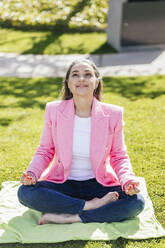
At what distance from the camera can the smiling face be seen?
11.0 ft

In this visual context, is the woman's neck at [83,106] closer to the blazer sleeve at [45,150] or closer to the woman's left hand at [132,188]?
the blazer sleeve at [45,150]

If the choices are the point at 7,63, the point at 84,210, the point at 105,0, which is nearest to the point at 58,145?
the point at 84,210

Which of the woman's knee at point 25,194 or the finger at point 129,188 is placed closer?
the finger at point 129,188

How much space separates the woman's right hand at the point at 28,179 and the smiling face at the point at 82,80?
757 mm

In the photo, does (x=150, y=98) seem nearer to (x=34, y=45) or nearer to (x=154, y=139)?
(x=154, y=139)

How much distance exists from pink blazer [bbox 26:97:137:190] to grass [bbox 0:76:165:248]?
1.80 feet

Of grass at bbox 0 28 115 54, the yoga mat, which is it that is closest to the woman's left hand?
the yoga mat

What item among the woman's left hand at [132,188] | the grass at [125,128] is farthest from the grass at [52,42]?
the woman's left hand at [132,188]

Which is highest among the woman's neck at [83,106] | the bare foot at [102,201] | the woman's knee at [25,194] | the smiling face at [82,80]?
the smiling face at [82,80]

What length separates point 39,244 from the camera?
316 centimetres

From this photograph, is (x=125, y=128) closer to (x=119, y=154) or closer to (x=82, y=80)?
(x=119, y=154)

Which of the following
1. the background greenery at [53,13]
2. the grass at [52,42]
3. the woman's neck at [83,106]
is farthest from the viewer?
the background greenery at [53,13]

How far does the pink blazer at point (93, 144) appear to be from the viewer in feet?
11.3

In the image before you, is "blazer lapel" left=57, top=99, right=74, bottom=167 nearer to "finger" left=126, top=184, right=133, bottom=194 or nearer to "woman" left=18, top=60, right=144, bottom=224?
"woman" left=18, top=60, right=144, bottom=224
